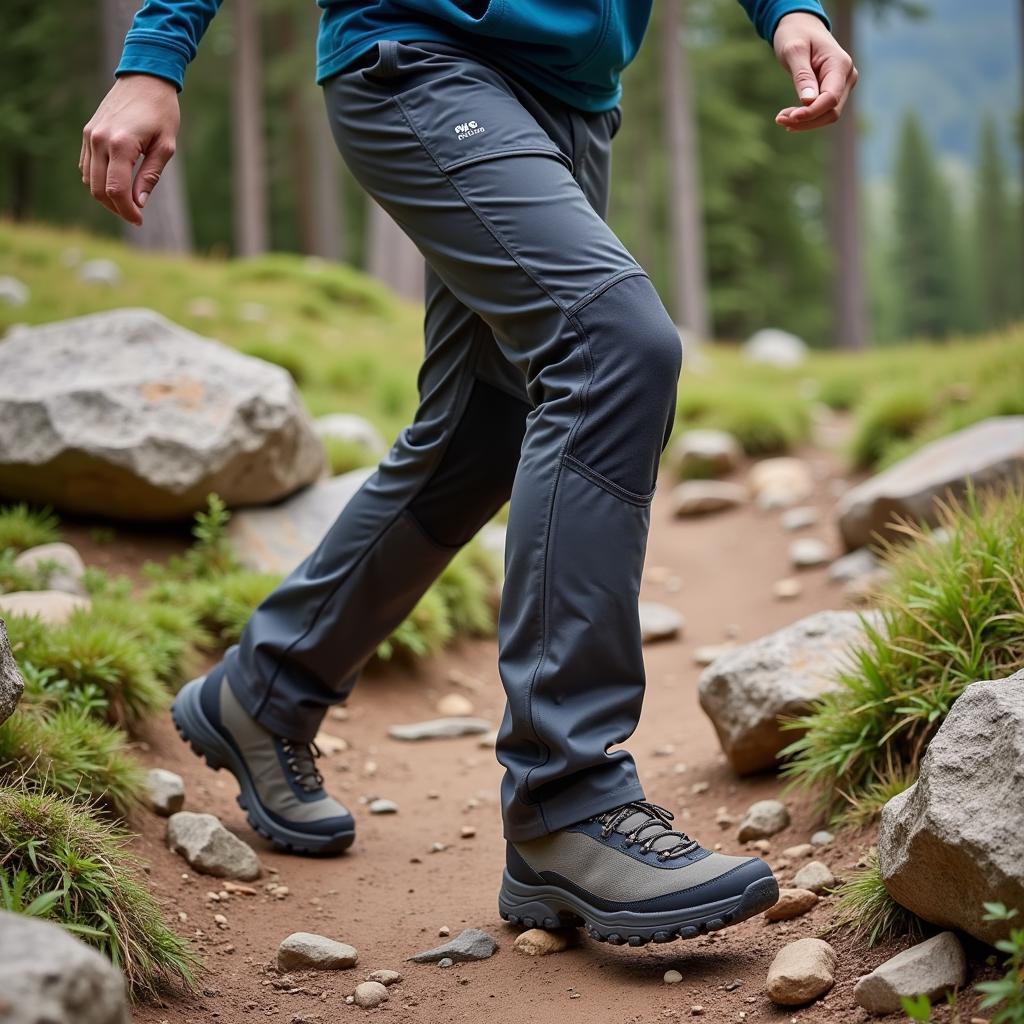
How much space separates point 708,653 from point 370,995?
2161 mm

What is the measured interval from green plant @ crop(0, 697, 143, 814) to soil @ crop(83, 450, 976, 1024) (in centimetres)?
11

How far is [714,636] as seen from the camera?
3.89 m

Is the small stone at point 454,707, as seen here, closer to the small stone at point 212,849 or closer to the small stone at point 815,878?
the small stone at point 212,849

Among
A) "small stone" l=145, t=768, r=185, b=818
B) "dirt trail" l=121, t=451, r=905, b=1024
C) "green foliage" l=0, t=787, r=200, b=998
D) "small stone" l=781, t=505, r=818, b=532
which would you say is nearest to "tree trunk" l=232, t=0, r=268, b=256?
"small stone" l=781, t=505, r=818, b=532

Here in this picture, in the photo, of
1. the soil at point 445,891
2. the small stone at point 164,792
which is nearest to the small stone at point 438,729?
the soil at point 445,891

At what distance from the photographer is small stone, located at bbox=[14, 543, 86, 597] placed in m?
3.08

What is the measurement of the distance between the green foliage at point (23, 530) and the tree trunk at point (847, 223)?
12.9 metres

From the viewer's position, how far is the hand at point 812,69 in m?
1.64

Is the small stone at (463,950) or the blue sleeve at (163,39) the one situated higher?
the blue sleeve at (163,39)

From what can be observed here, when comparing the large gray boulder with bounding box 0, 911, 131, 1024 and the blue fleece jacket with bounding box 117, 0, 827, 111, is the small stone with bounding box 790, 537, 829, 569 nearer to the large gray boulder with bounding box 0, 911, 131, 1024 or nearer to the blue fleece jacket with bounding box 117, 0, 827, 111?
the blue fleece jacket with bounding box 117, 0, 827, 111

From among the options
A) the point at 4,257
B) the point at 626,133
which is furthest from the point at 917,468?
the point at 626,133

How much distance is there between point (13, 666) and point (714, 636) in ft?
8.83

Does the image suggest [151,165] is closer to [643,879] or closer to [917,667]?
[643,879]

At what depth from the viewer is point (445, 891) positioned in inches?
84.1
